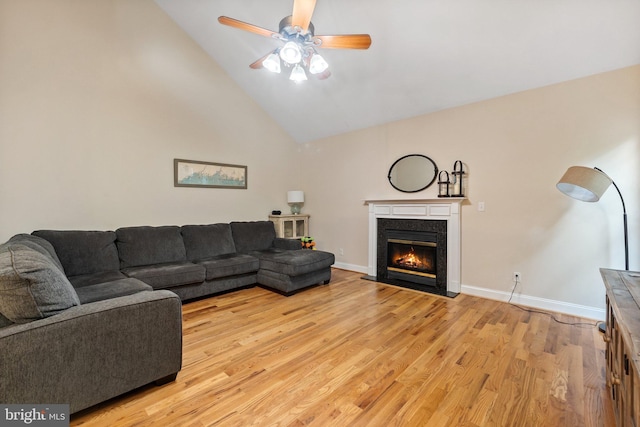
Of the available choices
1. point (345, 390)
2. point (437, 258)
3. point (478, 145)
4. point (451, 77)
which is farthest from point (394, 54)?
point (345, 390)

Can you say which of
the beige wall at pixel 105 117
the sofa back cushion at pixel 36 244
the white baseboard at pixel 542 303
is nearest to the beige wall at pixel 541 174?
the white baseboard at pixel 542 303

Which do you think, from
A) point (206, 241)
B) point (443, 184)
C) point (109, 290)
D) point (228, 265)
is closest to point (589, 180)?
point (443, 184)

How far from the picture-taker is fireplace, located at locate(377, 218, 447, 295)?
12.1 feet

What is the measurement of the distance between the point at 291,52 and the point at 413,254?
3121 millimetres

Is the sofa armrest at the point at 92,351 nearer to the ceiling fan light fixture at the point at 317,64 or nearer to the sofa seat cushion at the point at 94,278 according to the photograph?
the sofa seat cushion at the point at 94,278

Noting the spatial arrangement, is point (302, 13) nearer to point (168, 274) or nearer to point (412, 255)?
point (168, 274)

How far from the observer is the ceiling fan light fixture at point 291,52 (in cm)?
219

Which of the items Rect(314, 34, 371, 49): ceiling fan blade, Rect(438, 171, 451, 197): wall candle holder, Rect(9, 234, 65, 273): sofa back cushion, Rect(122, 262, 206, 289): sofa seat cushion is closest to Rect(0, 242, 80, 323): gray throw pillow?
Rect(9, 234, 65, 273): sofa back cushion

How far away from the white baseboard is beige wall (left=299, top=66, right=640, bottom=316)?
0.02m

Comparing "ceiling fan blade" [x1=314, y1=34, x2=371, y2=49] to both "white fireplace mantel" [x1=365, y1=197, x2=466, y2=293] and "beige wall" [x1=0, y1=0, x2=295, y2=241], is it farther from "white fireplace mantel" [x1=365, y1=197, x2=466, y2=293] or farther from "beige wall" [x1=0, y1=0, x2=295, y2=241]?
"beige wall" [x1=0, y1=0, x2=295, y2=241]

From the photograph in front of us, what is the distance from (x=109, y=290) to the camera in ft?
7.47

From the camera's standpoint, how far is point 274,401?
1605mm

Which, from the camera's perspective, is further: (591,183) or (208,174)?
(208,174)

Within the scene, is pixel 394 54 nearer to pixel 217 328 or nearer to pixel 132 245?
pixel 217 328
